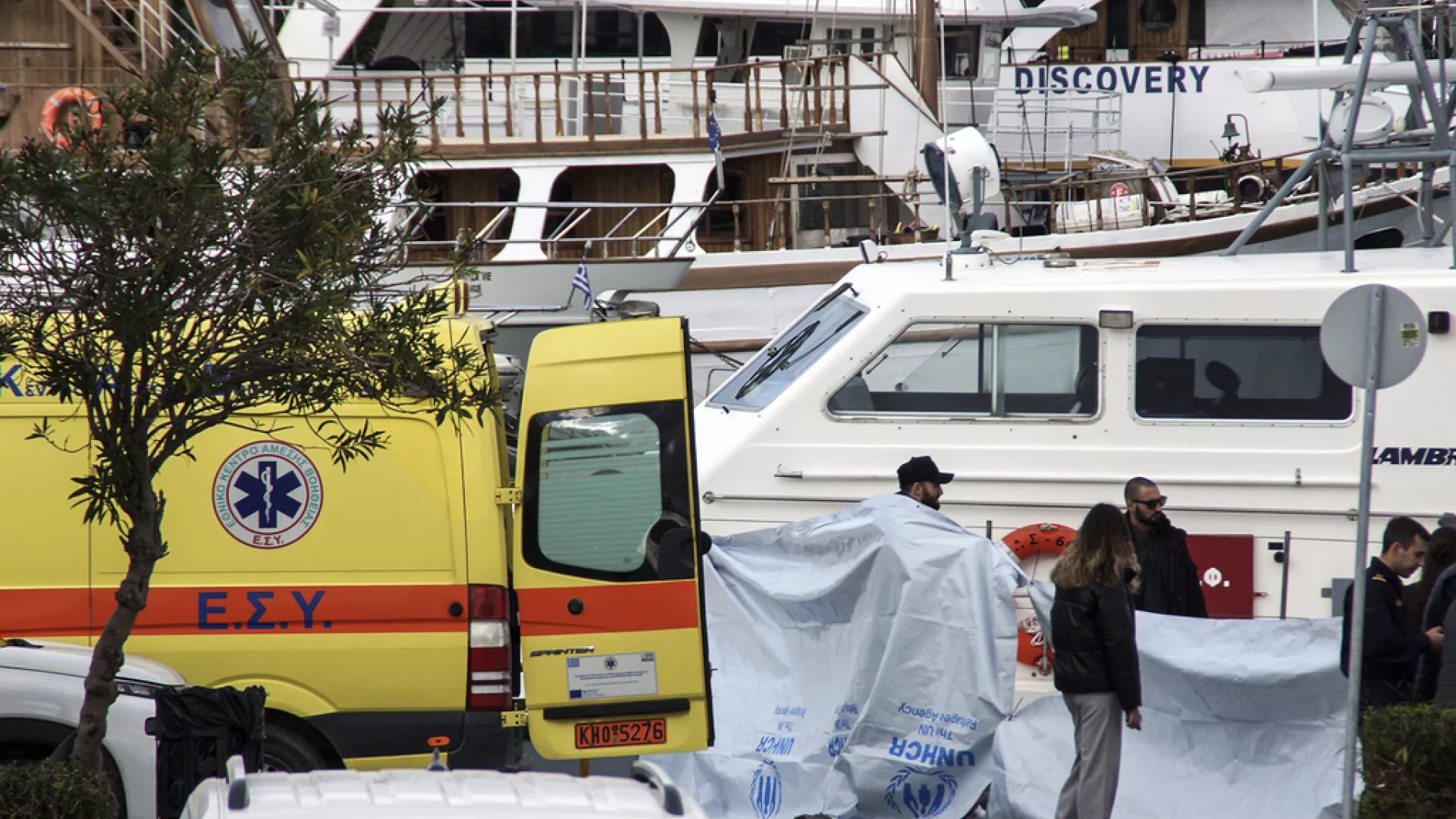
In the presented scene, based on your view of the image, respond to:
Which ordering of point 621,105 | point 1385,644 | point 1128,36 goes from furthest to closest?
point 1128,36, point 621,105, point 1385,644

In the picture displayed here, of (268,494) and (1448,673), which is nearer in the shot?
(1448,673)

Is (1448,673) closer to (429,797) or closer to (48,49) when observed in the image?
(429,797)

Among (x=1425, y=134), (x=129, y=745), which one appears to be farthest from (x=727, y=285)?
(x=129, y=745)

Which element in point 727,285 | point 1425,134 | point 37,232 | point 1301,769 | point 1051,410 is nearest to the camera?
point 37,232

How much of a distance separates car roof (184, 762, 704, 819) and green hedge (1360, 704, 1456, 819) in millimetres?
3054

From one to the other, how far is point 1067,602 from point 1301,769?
57.9 inches

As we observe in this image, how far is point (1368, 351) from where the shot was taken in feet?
21.0

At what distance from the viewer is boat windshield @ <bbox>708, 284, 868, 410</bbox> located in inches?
343

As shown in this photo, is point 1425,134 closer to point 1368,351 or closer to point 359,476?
point 1368,351

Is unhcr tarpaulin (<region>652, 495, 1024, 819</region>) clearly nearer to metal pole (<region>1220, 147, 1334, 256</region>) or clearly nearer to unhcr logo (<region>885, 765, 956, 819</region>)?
unhcr logo (<region>885, 765, 956, 819</region>)

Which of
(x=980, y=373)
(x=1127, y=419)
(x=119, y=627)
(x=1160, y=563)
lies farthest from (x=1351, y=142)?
(x=119, y=627)

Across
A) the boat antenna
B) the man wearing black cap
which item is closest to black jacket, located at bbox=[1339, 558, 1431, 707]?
the man wearing black cap

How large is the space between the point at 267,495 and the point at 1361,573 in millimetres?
4462

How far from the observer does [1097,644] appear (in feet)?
21.2
